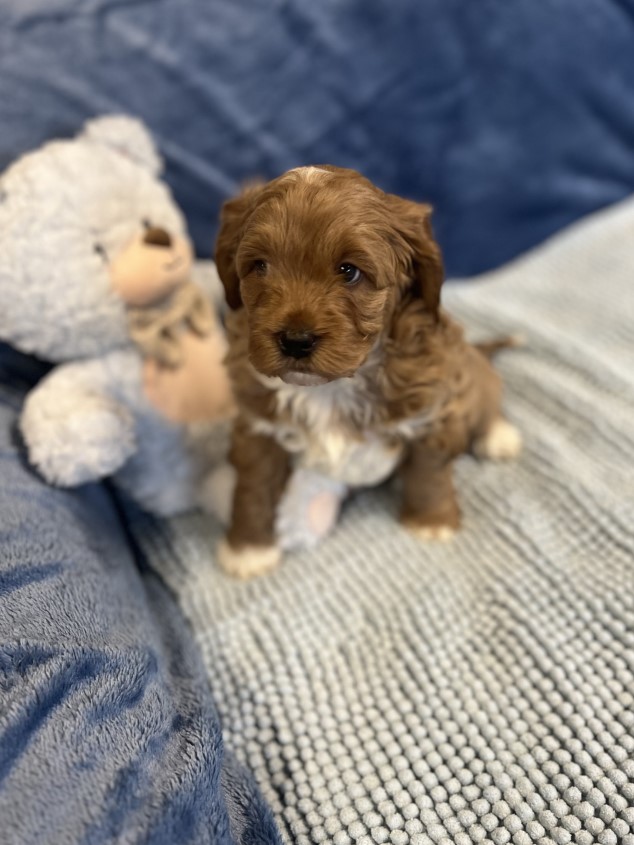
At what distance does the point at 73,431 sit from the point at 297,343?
0.50 m

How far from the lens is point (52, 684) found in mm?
979

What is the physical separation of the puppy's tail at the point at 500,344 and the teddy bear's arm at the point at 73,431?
2.81ft

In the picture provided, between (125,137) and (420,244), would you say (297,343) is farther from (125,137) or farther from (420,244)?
(125,137)

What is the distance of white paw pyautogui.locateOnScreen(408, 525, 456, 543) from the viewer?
1.49 metres

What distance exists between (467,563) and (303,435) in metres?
0.42

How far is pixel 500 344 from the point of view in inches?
70.7

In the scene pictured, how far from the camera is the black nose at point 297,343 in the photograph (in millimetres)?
1000

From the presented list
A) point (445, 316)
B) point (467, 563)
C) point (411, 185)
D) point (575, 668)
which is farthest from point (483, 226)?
point (575, 668)

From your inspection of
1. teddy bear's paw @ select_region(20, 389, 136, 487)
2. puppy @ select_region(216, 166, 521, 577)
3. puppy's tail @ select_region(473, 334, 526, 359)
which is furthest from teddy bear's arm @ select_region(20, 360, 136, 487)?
puppy's tail @ select_region(473, 334, 526, 359)

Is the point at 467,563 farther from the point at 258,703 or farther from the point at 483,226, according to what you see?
the point at 483,226

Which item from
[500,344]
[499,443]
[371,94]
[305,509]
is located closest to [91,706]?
[305,509]

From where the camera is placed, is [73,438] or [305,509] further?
[305,509]

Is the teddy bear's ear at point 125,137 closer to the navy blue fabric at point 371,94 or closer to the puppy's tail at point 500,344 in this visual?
the navy blue fabric at point 371,94

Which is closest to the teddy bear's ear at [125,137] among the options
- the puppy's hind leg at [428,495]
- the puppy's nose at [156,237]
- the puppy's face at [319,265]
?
the puppy's nose at [156,237]
